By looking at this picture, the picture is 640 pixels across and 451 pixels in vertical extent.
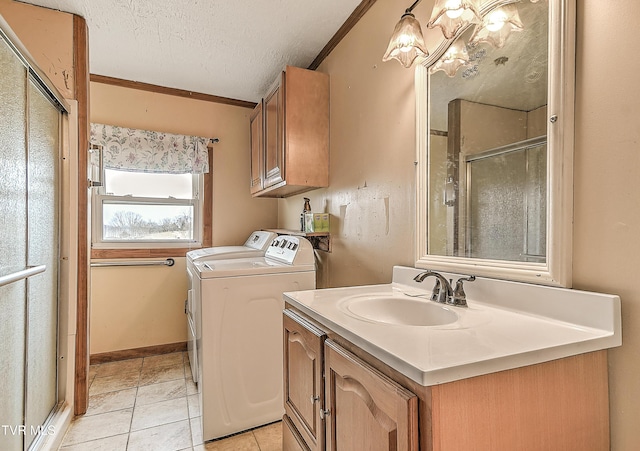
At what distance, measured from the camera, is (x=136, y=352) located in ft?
8.86

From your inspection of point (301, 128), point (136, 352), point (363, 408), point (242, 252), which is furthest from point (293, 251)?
point (136, 352)

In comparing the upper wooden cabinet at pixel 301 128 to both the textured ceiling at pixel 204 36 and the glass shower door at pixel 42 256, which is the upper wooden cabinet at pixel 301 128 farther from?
the glass shower door at pixel 42 256

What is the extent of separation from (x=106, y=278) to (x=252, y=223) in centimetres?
127

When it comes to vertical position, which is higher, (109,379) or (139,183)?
(139,183)

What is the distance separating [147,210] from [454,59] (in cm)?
259

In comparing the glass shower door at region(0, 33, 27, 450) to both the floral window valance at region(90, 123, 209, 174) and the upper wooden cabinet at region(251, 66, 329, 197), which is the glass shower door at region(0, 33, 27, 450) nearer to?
the upper wooden cabinet at region(251, 66, 329, 197)

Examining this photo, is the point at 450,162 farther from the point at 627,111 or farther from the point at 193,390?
the point at 193,390

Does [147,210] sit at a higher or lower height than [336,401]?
higher

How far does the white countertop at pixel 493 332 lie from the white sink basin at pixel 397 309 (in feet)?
0.31

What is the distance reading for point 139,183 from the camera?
2740mm

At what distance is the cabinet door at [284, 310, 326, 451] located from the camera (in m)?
0.97

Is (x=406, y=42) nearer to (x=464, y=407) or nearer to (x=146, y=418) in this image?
(x=464, y=407)

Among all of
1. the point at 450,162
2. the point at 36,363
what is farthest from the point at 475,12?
the point at 36,363

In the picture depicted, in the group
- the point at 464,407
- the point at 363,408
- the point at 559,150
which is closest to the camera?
the point at 464,407
